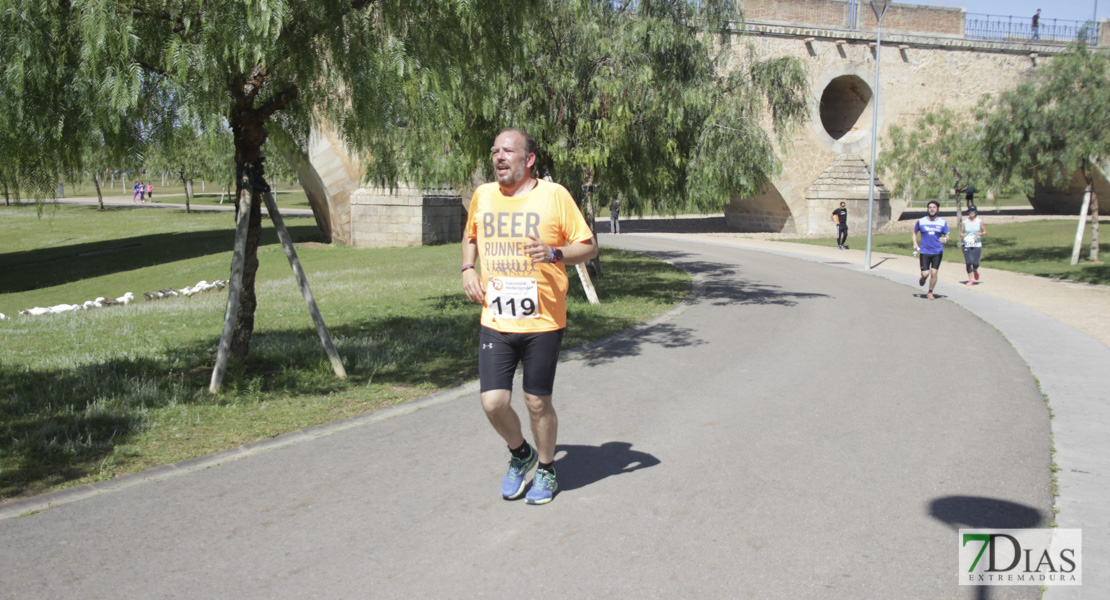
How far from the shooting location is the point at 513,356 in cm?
443

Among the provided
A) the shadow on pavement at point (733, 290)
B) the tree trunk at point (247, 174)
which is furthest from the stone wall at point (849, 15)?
the tree trunk at point (247, 174)

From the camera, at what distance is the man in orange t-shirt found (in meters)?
4.37

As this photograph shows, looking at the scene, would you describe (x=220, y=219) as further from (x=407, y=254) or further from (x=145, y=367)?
(x=145, y=367)

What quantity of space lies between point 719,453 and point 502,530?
1.86 meters

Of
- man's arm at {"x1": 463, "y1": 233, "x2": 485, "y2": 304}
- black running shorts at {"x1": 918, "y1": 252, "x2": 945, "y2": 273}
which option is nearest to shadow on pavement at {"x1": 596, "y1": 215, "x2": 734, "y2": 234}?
black running shorts at {"x1": 918, "y1": 252, "x2": 945, "y2": 273}

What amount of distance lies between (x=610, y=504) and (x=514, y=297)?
1259 mm

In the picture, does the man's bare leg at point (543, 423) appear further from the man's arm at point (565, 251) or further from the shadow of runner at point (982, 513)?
the shadow of runner at point (982, 513)

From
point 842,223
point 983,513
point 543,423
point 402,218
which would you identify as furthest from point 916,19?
point 543,423

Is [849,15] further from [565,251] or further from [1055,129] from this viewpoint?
[565,251]

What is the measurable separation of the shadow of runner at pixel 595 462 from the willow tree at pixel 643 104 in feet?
21.7

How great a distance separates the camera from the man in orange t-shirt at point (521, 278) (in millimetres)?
4367

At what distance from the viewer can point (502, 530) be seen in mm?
4176

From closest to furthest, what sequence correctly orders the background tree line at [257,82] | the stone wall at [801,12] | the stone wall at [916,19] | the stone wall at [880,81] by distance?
the background tree line at [257,82] < the stone wall at [801,12] < the stone wall at [880,81] < the stone wall at [916,19]

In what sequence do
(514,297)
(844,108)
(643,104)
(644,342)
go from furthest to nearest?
(844,108) < (643,104) < (644,342) < (514,297)
